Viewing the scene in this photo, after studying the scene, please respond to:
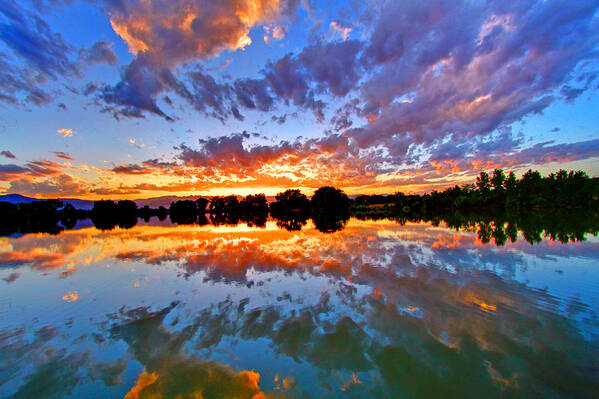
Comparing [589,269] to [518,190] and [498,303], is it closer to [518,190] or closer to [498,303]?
[498,303]

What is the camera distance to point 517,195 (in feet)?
324

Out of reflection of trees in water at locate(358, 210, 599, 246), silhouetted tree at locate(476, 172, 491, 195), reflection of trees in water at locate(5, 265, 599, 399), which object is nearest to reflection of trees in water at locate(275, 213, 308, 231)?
reflection of trees in water at locate(358, 210, 599, 246)

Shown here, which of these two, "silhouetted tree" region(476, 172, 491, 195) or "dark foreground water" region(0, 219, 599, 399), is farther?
"silhouetted tree" region(476, 172, 491, 195)

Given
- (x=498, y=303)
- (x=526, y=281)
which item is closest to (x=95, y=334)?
(x=498, y=303)

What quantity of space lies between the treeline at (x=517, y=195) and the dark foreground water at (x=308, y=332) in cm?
7334

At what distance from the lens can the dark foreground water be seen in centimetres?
412

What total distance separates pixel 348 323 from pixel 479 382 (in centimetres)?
283

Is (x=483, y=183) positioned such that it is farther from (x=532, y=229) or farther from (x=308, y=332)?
(x=308, y=332)

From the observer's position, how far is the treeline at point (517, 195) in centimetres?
8688

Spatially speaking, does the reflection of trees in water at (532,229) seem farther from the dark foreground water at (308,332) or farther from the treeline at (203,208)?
the treeline at (203,208)

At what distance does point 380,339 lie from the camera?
5430 millimetres

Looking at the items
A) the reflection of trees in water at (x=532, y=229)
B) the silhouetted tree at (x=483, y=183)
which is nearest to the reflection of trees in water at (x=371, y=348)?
the reflection of trees in water at (x=532, y=229)

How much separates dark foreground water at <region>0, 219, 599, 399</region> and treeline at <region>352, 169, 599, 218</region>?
241ft

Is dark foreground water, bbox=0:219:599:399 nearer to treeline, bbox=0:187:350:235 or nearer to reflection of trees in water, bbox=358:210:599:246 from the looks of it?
reflection of trees in water, bbox=358:210:599:246
